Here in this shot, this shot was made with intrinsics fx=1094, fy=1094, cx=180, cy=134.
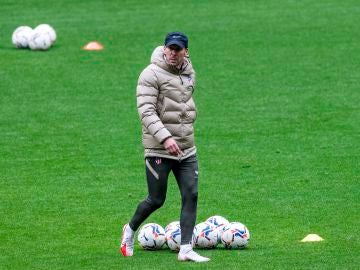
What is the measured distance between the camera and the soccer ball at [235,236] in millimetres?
11617

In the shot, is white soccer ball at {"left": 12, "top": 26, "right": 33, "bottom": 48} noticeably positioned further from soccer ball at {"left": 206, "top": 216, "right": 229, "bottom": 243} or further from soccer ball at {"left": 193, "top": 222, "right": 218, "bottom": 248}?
soccer ball at {"left": 193, "top": 222, "right": 218, "bottom": 248}

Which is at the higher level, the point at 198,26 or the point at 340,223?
the point at 198,26

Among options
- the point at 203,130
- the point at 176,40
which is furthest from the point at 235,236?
the point at 203,130

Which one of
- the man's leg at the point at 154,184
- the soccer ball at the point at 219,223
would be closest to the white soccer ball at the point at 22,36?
the soccer ball at the point at 219,223

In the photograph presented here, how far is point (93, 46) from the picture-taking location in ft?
83.9

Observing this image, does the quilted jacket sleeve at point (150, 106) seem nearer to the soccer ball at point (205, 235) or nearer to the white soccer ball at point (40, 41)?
the soccer ball at point (205, 235)

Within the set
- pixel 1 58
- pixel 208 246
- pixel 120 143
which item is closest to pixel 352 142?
pixel 120 143

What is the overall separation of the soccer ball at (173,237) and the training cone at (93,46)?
46.7 feet

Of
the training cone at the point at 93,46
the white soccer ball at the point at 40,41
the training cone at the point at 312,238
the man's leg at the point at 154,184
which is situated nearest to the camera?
the man's leg at the point at 154,184

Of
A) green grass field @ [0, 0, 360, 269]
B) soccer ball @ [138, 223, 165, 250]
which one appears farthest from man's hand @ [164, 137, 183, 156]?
soccer ball @ [138, 223, 165, 250]

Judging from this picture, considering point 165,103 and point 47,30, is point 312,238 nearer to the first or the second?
point 165,103

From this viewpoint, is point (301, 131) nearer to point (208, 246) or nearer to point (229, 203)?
point (229, 203)

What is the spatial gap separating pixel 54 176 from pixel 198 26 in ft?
38.0

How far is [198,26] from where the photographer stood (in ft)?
88.7
